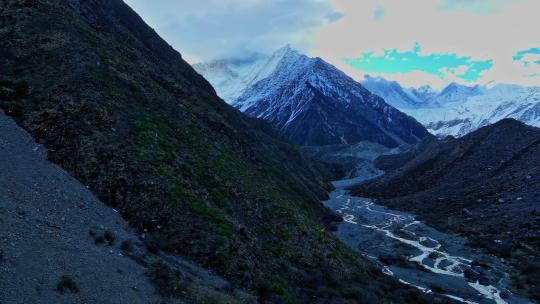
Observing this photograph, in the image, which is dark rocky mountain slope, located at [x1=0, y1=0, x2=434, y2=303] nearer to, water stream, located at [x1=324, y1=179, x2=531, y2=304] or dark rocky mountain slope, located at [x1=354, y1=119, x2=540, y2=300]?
water stream, located at [x1=324, y1=179, x2=531, y2=304]

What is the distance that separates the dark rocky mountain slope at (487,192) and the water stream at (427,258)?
2.58 meters

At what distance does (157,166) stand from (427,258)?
38578 millimetres

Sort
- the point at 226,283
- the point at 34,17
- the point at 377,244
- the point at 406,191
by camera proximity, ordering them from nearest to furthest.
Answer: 1. the point at 226,283
2. the point at 34,17
3. the point at 377,244
4. the point at 406,191

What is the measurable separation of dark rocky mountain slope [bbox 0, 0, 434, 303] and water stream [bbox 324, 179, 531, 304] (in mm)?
6863

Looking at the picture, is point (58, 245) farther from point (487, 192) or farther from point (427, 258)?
point (487, 192)

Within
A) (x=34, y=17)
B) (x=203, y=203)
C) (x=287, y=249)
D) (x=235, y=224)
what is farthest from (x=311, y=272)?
(x=34, y=17)

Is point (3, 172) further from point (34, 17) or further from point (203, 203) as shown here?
point (34, 17)

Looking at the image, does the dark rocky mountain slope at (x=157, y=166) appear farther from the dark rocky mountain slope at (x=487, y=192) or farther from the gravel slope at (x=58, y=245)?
the dark rocky mountain slope at (x=487, y=192)

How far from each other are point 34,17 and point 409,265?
48.7 m

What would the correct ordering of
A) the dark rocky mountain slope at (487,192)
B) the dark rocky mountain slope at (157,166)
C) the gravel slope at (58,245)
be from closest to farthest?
the gravel slope at (58,245), the dark rocky mountain slope at (157,166), the dark rocky mountain slope at (487,192)

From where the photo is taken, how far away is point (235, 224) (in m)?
29.4

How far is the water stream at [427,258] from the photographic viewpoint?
39.8 m

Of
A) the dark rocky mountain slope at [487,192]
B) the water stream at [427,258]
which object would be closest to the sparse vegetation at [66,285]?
the water stream at [427,258]

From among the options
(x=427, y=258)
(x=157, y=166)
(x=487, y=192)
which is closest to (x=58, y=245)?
(x=157, y=166)
